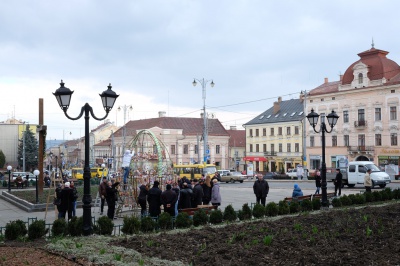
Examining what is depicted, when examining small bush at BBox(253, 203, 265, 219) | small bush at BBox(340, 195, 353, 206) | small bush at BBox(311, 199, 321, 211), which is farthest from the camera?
small bush at BBox(340, 195, 353, 206)

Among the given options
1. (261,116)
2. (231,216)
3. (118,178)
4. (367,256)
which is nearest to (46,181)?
(118,178)

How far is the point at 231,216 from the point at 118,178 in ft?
20.3

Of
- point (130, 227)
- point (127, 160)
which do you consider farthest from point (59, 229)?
point (127, 160)

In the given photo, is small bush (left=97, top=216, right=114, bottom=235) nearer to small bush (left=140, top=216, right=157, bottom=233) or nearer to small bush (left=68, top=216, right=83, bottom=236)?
small bush (left=68, top=216, right=83, bottom=236)

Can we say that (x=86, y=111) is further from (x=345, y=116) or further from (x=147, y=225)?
(x=345, y=116)

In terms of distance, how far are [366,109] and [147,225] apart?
51085mm

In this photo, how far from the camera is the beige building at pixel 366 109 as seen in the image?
5606 centimetres

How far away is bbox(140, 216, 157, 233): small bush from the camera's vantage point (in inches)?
512

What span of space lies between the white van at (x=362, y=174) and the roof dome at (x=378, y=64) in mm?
23646

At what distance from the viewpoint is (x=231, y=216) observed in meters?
15.1

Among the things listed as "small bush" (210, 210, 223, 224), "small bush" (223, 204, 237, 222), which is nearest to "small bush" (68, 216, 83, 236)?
"small bush" (210, 210, 223, 224)

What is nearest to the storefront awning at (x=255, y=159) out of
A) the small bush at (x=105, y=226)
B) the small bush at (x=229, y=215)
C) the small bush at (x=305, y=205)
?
the small bush at (x=305, y=205)

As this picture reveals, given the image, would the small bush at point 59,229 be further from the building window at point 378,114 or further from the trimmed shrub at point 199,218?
the building window at point 378,114

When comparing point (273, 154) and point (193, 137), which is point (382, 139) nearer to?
point (273, 154)
